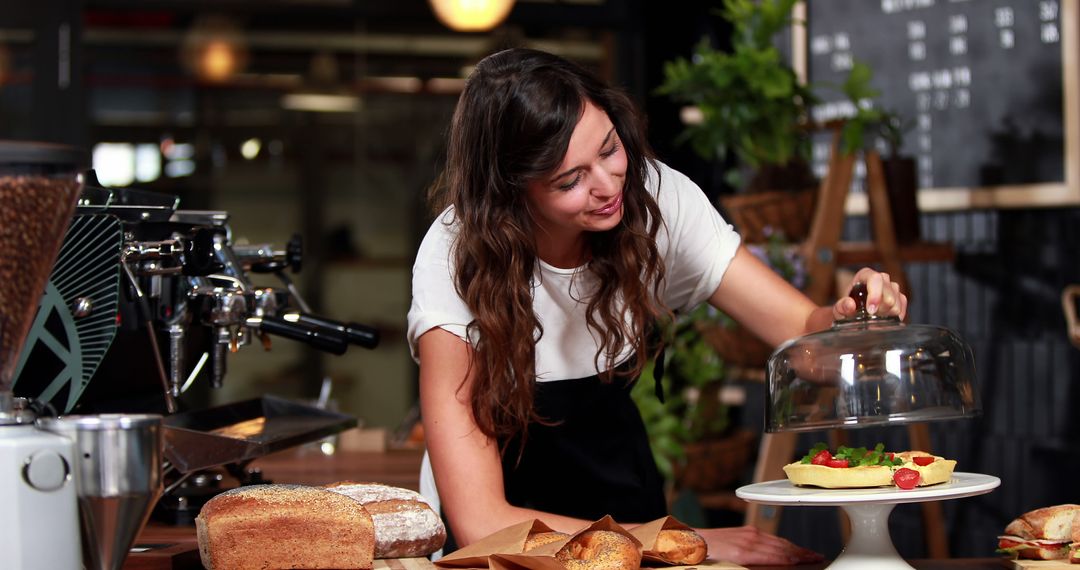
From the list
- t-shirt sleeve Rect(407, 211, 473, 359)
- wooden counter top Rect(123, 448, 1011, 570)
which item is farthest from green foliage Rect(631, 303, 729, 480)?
t-shirt sleeve Rect(407, 211, 473, 359)

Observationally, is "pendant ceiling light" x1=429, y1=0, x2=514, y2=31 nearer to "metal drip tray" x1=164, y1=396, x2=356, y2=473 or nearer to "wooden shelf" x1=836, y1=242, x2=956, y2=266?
"wooden shelf" x1=836, y1=242, x2=956, y2=266

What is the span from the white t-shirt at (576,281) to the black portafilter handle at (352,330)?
53mm

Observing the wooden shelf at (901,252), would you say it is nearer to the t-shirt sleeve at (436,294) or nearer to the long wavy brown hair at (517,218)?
the long wavy brown hair at (517,218)

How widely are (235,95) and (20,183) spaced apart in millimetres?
3830

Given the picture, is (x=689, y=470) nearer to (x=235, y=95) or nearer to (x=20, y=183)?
(x=235, y=95)

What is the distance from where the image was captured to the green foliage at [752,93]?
3.07 meters

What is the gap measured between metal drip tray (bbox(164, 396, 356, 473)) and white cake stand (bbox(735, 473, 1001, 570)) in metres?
0.65

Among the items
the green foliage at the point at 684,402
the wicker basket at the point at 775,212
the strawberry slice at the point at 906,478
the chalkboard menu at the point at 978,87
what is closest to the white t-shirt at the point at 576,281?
the strawberry slice at the point at 906,478

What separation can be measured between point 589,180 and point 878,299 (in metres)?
0.38

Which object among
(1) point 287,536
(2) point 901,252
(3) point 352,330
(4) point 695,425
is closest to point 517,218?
(3) point 352,330

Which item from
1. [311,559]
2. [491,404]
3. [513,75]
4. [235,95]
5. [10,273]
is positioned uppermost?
A: [235,95]

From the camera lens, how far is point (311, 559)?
131cm

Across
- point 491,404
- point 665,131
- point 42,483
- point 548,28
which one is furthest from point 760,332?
point 548,28

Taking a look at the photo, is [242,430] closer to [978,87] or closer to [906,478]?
[906,478]
